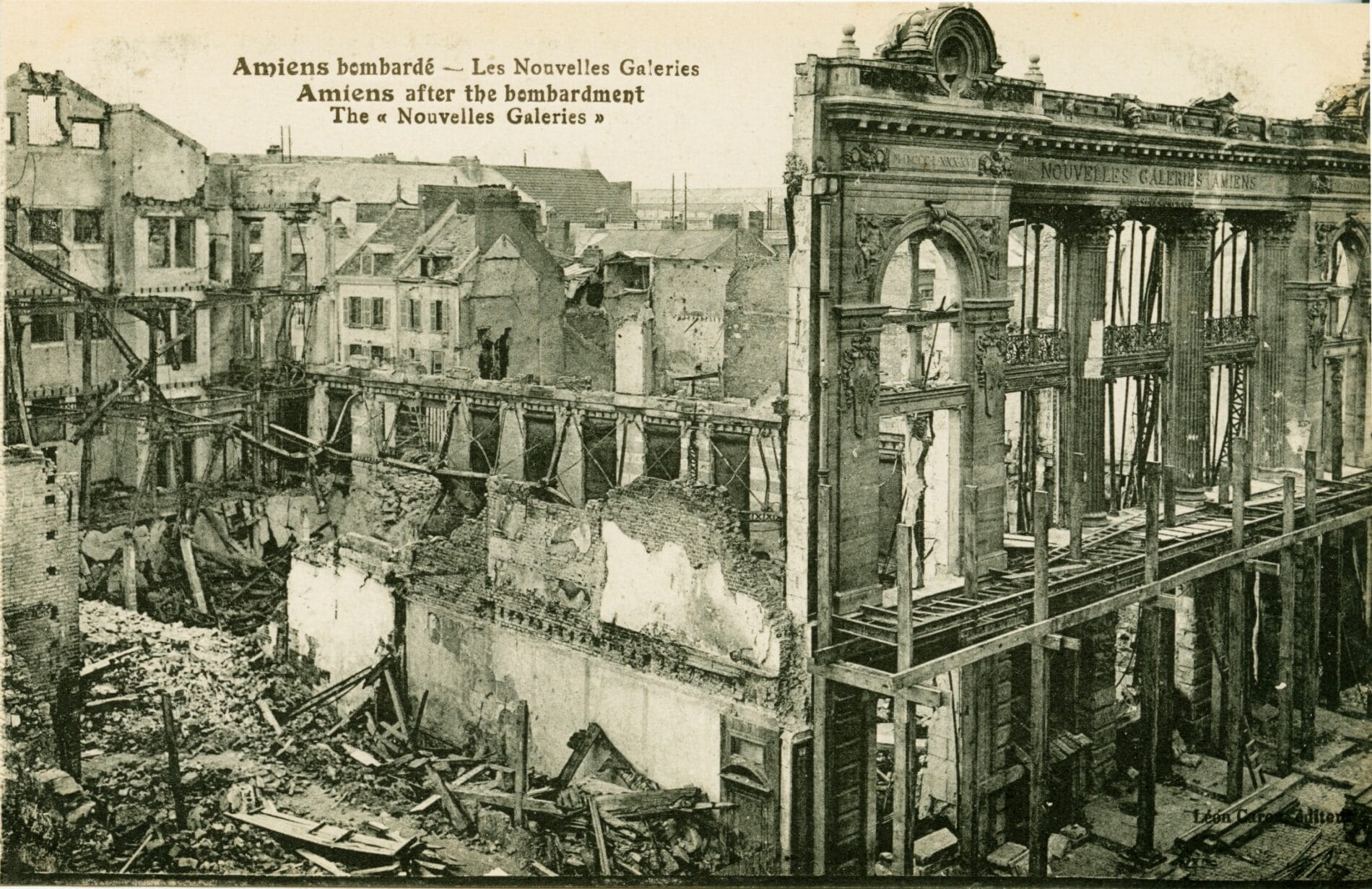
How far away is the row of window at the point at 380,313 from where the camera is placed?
1678 cm

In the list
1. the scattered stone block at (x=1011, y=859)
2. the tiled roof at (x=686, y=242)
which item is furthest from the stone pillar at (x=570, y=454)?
the scattered stone block at (x=1011, y=859)

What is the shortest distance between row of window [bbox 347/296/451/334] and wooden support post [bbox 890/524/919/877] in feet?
22.4

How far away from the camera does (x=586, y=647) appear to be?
15.2m

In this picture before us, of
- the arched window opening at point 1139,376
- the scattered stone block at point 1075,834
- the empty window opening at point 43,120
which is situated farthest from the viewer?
the arched window opening at point 1139,376

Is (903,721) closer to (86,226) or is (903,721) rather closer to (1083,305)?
(1083,305)

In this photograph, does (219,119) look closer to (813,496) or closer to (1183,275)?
(813,496)

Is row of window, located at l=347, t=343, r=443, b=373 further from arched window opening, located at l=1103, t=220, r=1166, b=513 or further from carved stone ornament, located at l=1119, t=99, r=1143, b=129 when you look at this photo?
carved stone ornament, located at l=1119, t=99, r=1143, b=129

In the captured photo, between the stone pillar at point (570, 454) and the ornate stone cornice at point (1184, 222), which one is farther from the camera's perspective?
the ornate stone cornice at point (1184, 222)

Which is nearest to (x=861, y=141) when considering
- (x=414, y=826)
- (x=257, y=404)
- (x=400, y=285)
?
(x=400, y=285)

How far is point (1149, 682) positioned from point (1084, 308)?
4.92 m

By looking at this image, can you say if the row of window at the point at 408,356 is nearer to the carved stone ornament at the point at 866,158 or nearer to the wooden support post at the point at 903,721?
the carved stone ornament at the point at 866,158

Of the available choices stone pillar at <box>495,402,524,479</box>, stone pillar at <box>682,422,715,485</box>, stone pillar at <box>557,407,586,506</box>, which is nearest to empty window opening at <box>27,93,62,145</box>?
stone pillar at <box>495,402,524,479</box>

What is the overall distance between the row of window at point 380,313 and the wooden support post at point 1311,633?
1161cm

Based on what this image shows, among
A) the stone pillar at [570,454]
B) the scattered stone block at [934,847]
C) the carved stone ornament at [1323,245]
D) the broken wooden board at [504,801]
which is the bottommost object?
the scattered stone block at [934,847]
